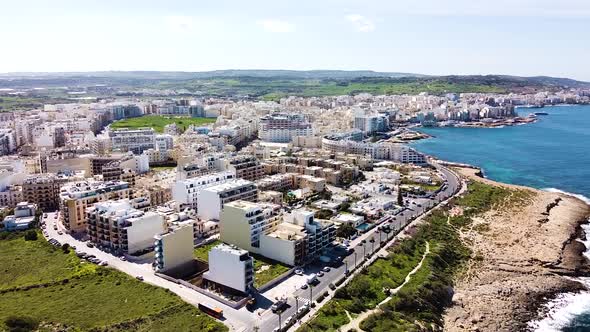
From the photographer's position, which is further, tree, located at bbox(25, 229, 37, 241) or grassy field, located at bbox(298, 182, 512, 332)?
tree, located at bbox(25, 229, 37, 241)

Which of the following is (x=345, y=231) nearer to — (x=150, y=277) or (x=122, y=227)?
(x=150, y=277)

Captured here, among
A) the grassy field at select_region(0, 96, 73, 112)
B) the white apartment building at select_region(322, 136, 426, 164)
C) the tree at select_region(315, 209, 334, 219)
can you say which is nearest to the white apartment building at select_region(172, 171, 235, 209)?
the tree at select_region(315, 209, 334, 219)

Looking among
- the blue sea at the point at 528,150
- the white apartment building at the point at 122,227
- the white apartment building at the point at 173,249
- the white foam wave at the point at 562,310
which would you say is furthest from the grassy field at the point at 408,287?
the blue sea at the point at 528,150

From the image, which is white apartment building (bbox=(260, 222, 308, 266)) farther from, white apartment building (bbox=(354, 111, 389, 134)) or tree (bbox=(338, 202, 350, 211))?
white apartment building (bbox=(354, 111, 389, 134))

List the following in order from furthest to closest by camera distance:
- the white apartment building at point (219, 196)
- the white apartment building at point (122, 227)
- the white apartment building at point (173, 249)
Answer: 1. the white apartment building at point (219, 196)
2. the white apartment building at point (122, 227)
3. the white apartment building at point (173, 249)

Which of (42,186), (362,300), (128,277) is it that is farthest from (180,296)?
(42,186)

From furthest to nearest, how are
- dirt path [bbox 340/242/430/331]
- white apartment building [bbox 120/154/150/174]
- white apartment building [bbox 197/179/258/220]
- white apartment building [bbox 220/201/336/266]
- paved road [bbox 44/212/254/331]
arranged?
white apartment building [bbox 120/154/150/174]
white apartment building [bbox 197/179/258/220]
white apartment building [bbox 220/201/336/266]
paved road [bbox 44/212/254/331]
dirt path [bbox 340/242/430/331]

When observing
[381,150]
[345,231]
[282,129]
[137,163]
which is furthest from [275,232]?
[282,129]

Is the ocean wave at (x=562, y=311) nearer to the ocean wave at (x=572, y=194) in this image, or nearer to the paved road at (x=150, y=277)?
the paved road at (x=150, y=277)
